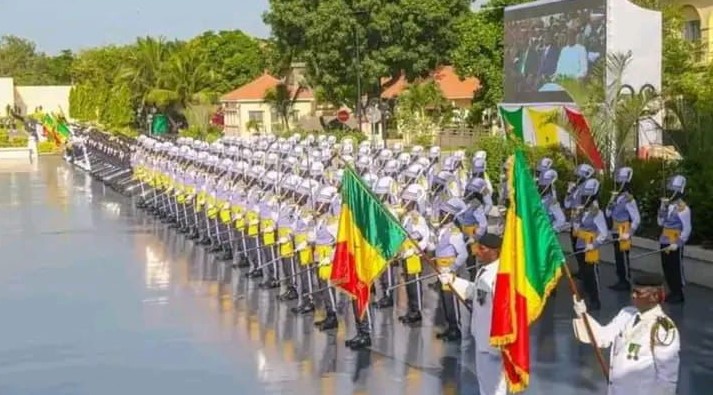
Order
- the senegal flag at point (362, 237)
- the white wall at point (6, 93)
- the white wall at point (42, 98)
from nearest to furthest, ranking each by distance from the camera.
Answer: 1. the senegal flag at point (362, 237)
2. the white wall at point (6, 93)
3. the white wall at point (42, 98)

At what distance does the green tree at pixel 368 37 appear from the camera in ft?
128

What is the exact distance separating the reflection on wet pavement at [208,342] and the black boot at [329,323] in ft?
0.50

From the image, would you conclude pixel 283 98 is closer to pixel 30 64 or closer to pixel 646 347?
pixel 646 347

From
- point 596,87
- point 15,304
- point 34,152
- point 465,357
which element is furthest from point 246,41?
point 465,357

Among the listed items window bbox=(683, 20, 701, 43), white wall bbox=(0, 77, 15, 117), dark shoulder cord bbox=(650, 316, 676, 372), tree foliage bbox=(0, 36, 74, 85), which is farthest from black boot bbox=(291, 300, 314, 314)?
tree foliage bbox=(0, 36, 74, 85)

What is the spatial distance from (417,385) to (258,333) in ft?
9.11

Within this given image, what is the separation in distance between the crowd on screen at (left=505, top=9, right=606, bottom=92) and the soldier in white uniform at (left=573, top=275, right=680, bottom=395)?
1680 centimetres

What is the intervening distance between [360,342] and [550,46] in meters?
15.5

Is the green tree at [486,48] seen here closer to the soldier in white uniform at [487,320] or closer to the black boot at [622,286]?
the black boot at [622,286]

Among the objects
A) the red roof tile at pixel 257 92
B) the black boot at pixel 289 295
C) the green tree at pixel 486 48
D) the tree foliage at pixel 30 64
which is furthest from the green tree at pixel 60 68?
the black boot at pixel 289 295

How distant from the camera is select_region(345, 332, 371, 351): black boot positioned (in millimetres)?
11125

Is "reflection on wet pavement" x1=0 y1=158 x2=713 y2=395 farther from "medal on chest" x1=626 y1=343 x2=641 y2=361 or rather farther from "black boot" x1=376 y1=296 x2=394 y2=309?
"medal on chest" x1=626 y1=343 x2=641 y2=361

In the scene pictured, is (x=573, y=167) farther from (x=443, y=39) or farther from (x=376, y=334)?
(x=443, y=39)

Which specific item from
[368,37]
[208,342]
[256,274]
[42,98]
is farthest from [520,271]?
[42,98]
